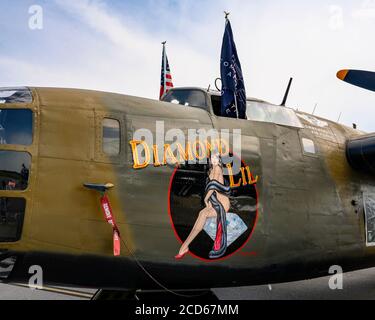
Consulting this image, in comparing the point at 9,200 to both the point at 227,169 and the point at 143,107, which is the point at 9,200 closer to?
the point at 143,107

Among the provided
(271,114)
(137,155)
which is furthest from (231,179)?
(271,114)

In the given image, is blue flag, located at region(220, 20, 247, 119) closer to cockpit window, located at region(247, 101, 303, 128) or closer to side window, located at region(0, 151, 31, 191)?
cockpit window, located at region(247, 101, 303, 128)

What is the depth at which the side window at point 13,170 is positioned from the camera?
563cm

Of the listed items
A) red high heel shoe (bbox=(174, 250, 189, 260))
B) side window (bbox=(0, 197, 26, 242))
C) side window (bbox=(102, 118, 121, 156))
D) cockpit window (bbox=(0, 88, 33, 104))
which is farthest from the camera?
red high heel shoe (bbox=(174, 250, 189, 260))

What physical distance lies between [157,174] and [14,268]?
2.60 m

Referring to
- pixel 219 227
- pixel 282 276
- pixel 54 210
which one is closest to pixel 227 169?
pixel 219 227

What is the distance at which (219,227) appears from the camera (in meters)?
6.79

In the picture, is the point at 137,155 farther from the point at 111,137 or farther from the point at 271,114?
the point at 271,114

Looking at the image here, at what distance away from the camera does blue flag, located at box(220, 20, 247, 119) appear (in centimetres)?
824

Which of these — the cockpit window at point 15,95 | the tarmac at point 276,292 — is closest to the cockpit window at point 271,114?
the tarmac at point 276,292

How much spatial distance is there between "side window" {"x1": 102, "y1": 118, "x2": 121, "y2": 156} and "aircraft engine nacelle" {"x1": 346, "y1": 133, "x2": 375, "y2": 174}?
5.82 m

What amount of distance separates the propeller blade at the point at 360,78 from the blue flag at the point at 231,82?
2.79 m

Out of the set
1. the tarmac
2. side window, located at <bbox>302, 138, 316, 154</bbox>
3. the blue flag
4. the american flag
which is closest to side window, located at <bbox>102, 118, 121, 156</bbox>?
the blue flag
